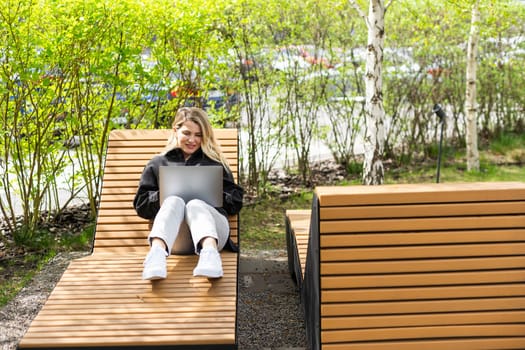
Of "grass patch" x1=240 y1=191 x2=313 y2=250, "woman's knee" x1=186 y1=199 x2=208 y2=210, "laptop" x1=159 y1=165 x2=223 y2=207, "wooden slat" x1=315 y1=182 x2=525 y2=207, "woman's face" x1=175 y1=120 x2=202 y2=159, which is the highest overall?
"woman's face" x1=175 y1=120 x2=202 y2=159

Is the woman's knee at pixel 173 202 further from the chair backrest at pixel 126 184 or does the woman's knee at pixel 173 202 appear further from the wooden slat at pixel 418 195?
the wooden slat at pixel 418 195

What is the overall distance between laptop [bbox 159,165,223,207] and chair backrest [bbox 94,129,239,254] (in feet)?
1.22

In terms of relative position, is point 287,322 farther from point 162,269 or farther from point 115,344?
point 115,344

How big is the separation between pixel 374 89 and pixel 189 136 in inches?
81.9

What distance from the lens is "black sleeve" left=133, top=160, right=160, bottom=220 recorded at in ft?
15.4

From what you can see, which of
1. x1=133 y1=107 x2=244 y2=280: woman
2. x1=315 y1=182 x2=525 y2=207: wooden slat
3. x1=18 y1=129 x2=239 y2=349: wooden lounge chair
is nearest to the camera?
x1=315 y1=182 x2=525 y2=207: wooden slat

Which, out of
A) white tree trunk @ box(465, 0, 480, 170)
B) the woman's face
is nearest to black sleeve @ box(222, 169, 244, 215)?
the woman's face

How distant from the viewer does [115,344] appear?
10.7 feet

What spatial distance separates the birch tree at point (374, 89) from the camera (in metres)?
6.21

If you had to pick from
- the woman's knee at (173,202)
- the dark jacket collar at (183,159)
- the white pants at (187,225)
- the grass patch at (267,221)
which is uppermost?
the dark jacket collar at (183,159)

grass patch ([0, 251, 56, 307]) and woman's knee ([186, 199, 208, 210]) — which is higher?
woman's knee ([186, 199, 208, 210])

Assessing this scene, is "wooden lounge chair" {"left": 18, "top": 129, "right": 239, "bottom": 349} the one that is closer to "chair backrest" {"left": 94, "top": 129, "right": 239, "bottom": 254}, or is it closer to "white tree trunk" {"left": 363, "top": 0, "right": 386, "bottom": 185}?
"chair backrest" {"left": 94, "top": 129, "right": 239, "bottom": 254}

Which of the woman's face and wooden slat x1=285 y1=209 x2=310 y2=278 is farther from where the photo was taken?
the woman's face

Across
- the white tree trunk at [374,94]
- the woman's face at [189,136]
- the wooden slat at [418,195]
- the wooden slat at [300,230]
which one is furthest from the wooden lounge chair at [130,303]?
the white tree trunk at [374,94]
